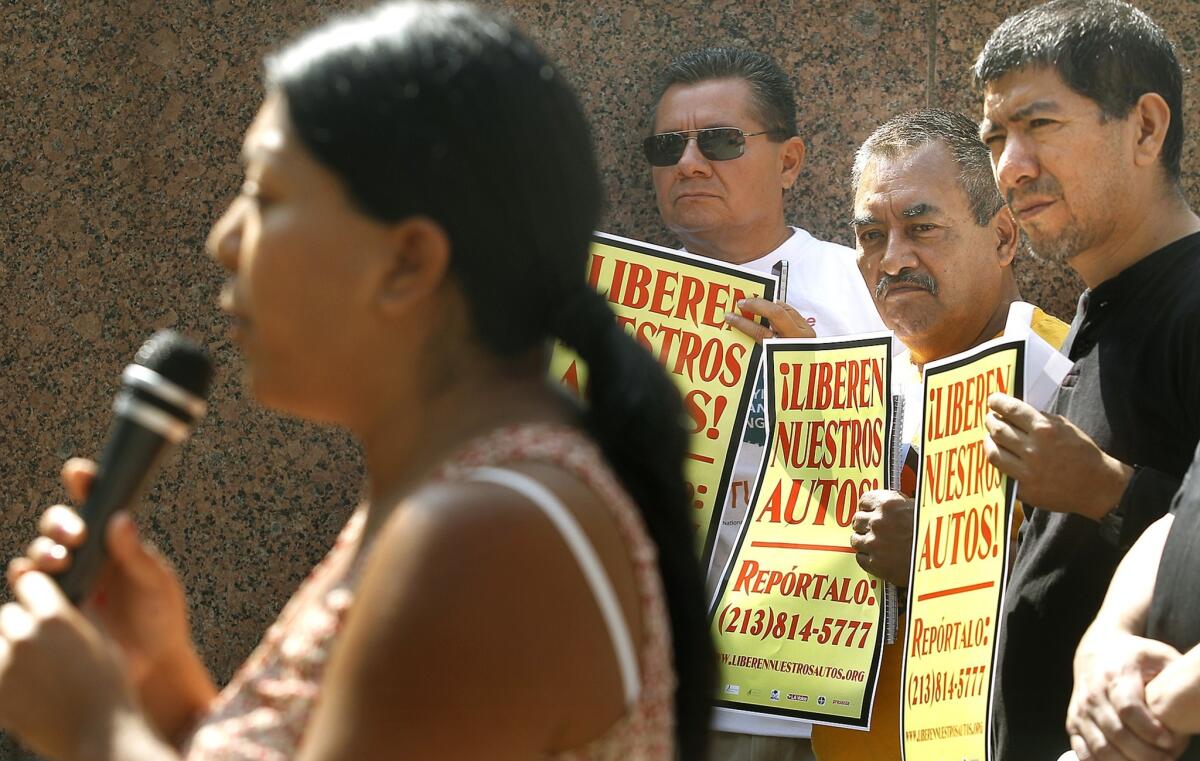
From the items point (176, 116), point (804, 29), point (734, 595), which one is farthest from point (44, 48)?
point (734, 595)

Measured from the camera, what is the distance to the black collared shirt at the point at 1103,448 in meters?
2.80

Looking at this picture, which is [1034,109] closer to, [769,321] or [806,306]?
[769,321]

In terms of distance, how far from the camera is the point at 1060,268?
449 centimetres

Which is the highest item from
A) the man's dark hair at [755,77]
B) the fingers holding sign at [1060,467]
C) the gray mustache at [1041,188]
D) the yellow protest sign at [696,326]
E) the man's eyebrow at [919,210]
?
the man's dark hair at [755,77]

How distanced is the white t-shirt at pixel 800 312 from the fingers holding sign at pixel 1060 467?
37.7 inches

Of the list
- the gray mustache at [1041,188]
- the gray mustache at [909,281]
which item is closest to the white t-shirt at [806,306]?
the gray mustache at [909,281]

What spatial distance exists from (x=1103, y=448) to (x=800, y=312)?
130 centimetres

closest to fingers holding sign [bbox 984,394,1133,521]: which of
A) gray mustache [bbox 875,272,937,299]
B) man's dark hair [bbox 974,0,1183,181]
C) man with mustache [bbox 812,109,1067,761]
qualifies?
man's dark hair [bbox 974,0,1183,181]

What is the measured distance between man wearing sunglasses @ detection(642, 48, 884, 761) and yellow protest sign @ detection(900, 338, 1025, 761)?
947 millimetres

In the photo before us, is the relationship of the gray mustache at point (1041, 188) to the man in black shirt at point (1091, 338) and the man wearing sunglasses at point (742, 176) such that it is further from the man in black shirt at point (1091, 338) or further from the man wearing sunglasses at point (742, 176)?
the man wearing sunglasses at point (742, 176)

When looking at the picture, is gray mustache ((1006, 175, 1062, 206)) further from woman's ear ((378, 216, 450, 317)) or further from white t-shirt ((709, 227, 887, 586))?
woman's ear ((378, 216, 450, 317))

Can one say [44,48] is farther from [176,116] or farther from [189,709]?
[189,709]

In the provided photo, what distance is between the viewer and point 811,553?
3.49 metres

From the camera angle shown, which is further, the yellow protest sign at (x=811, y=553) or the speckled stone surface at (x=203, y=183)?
the speckled stone surface at (x=203, y=183)
